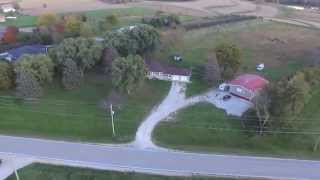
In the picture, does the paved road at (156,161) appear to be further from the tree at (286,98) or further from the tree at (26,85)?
the tree at (26,85)

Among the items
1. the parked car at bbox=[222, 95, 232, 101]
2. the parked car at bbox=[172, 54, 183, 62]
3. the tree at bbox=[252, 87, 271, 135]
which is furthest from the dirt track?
the tree at bbox=[252, 87, 271, 135]

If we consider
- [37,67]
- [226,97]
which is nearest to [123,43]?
[37,67]

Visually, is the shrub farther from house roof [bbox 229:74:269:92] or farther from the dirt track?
house roof [bbox 229:74:269:92]

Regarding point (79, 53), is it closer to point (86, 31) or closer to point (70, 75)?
point (70, 75)

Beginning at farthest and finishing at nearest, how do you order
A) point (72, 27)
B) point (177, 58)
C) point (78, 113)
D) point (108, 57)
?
point (72, 27) → point (177, 58) → point (108, 57) → point (78, 113)

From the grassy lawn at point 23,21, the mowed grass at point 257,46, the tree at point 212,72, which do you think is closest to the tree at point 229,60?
the tree at point 212,72
